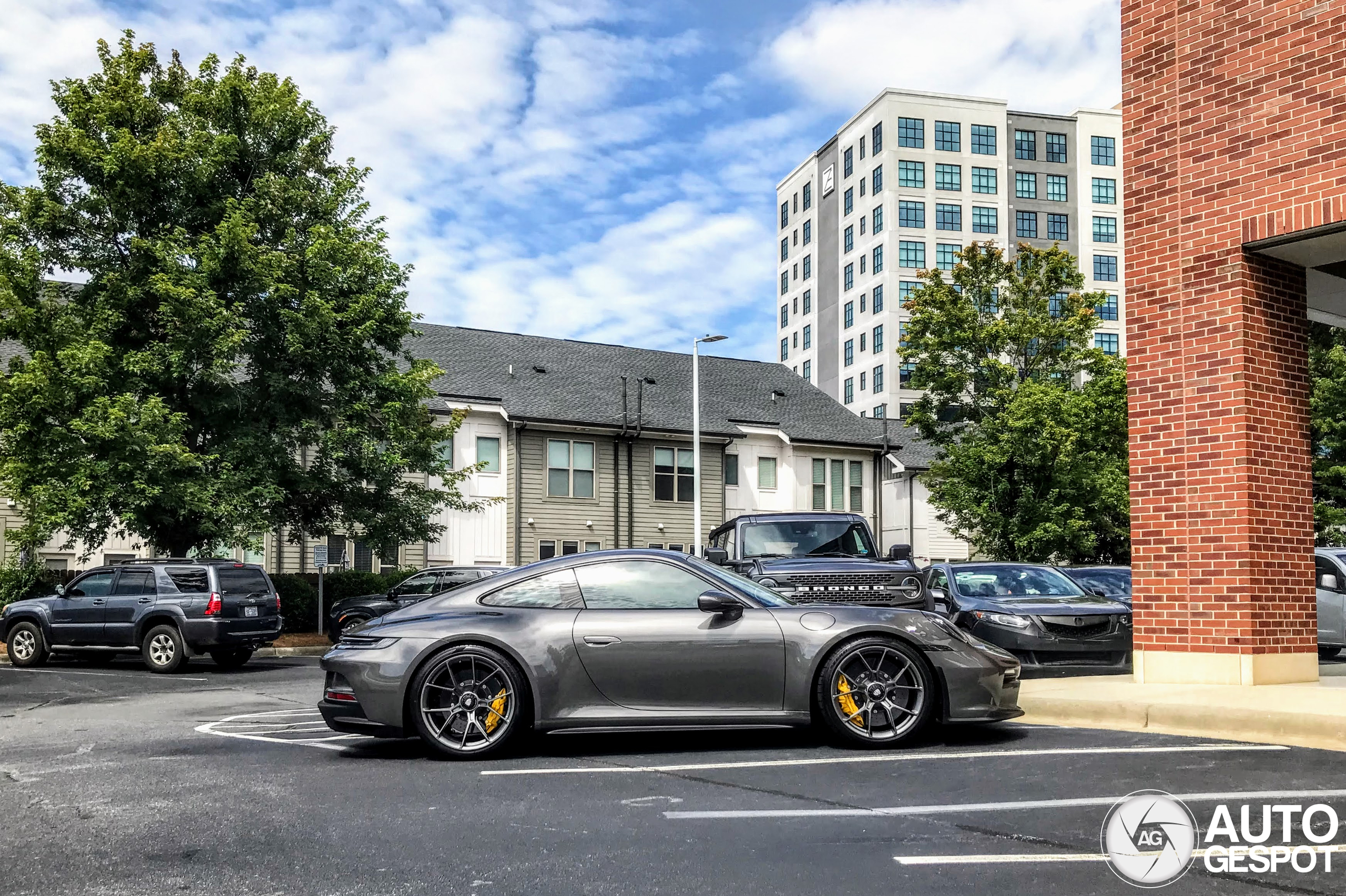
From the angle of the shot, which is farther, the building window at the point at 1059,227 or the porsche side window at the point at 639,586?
the building window at the point at 1059,227

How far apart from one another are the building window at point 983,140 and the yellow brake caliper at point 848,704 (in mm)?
72819

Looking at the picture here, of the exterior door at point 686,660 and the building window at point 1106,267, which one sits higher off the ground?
the building window at point 1106,267

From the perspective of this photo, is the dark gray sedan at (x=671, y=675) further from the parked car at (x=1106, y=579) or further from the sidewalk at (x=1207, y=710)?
the parked car at (x=1106, y=579)

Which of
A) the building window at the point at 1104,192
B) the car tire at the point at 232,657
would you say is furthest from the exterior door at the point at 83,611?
the building window at the point at 1104,192

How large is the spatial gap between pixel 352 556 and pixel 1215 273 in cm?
2912

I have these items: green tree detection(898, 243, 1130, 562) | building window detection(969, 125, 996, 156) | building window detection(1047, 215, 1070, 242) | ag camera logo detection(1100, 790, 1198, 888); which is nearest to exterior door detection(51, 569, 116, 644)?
ag camera logo detection(1100, 790, 1198, 888)

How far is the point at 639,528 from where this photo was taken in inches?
1572

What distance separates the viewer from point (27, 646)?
19406mm

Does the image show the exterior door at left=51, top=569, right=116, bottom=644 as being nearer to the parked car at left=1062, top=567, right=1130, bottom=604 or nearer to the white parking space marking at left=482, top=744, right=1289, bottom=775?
the white parking space marking at left=482, top=744, right=1289, bottom=775

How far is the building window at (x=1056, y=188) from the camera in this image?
254ft

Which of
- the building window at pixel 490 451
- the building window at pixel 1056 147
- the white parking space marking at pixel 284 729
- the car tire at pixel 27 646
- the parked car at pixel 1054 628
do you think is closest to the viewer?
the white parking space marking at pixel 284 729

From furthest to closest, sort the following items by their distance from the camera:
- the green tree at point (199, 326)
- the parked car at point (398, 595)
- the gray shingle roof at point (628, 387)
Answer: the gray shingle roof at point (628, 387) < the parked car at point (398, 595) < the green tree at point (199, 326)

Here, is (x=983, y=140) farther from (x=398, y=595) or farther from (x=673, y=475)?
(x=398, y=595)

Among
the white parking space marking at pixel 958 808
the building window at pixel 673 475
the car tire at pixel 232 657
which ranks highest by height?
the building window at pixel 673 475
